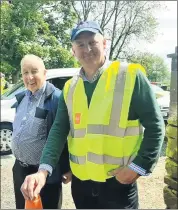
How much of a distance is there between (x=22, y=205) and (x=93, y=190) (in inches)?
31.0

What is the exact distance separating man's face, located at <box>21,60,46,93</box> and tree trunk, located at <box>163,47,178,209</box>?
0.95 meters

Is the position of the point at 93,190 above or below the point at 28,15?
below

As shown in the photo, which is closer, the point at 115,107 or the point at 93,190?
the point at 115,107

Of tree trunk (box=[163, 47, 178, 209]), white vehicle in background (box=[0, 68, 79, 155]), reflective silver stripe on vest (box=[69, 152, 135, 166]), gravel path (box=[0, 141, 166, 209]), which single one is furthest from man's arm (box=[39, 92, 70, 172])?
white vehicle in background (box=[0, 68, 79, 155])

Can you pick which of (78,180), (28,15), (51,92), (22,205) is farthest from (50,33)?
(78,180)

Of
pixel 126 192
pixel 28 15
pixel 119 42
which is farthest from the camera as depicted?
pixel 28 15

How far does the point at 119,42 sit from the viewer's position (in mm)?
2781

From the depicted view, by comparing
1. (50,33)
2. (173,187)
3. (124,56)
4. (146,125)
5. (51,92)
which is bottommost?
(173,187)

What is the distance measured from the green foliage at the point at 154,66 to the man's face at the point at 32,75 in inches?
41.0

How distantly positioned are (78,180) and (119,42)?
1.62m

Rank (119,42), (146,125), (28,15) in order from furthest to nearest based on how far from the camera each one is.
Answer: (28,15), (119,42), (146,125)

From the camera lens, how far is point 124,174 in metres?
1.31

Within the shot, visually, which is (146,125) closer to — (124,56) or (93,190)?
(93,190)

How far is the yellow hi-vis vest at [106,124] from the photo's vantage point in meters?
1.29
